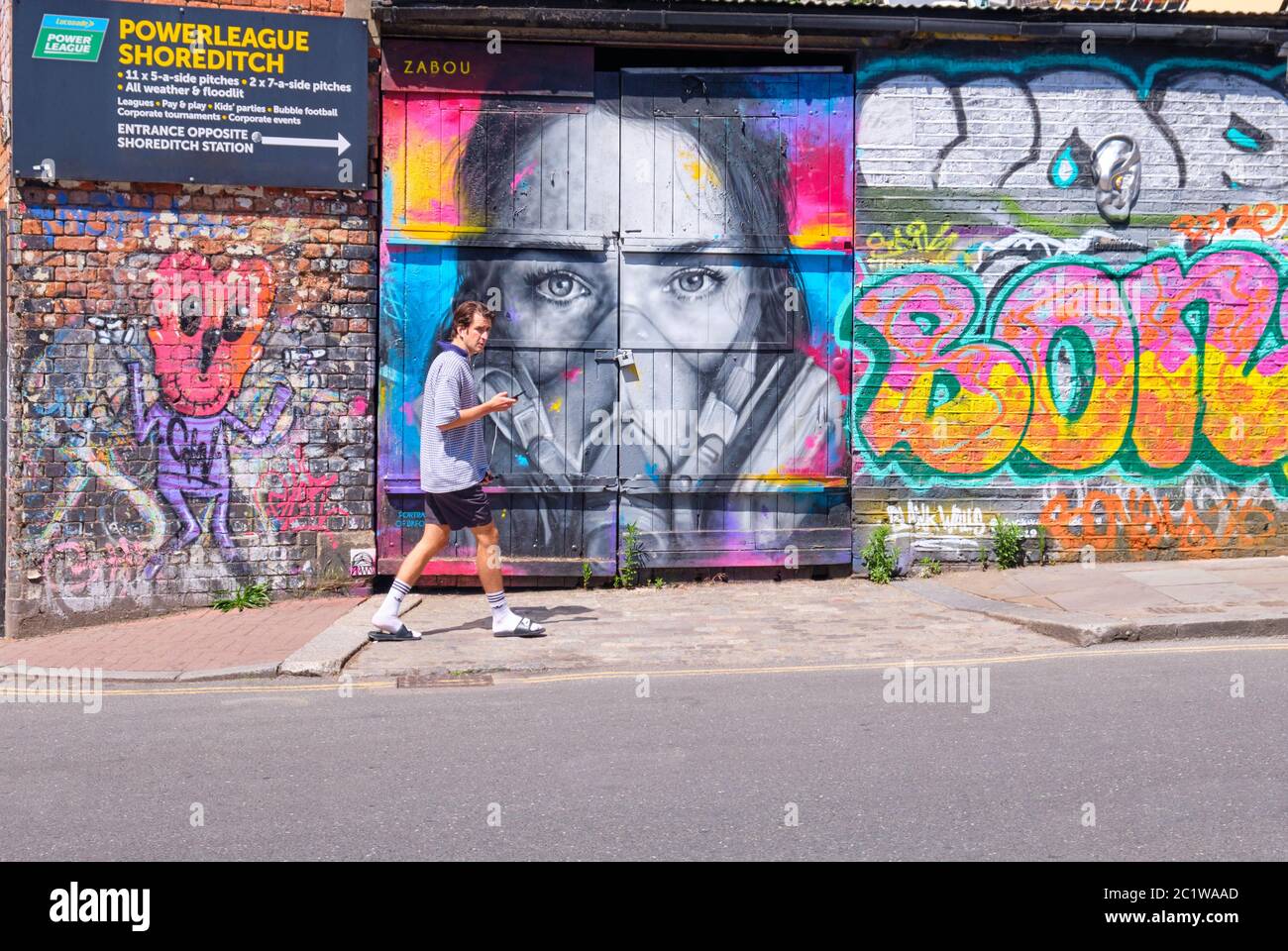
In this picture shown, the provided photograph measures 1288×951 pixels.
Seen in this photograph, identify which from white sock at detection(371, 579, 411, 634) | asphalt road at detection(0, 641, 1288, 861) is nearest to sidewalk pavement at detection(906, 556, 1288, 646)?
asphalt road at detection(0, 641, 1288, 861)

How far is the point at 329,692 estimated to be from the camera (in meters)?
6.71

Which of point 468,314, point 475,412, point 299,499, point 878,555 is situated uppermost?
point 468,314

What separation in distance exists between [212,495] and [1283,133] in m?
8.56

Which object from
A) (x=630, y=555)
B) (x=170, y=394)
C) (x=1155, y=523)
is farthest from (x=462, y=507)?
(x=1155, y=523)

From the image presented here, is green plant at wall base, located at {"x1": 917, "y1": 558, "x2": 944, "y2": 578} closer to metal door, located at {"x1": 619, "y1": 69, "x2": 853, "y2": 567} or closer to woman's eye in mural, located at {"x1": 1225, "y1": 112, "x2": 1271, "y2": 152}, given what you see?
metal door, located at {"x1": 619, "y1": 69, "x2": 853, "y2": 567}

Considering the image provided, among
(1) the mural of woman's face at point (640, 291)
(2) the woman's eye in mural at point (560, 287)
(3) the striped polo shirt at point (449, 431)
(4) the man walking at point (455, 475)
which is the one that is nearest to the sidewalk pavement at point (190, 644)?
(4) the man walking at point (455, 475)

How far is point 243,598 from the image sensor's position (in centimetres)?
926

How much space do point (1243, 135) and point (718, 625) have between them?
228 inches

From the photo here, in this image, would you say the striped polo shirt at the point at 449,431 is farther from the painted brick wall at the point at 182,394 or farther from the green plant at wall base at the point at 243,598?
the green plant at wall base at the point at 243,598

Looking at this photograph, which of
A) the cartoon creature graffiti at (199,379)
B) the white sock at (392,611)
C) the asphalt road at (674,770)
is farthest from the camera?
the cartoon creature graffiti at (199,379)

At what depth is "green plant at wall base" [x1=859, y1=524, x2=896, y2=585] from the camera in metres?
9.95

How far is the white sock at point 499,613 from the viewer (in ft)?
26.2

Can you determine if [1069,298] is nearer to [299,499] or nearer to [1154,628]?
[1154,628]

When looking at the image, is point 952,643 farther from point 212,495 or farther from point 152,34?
point 152,34
